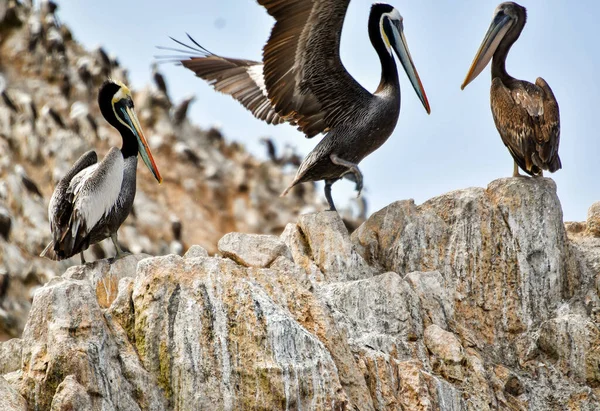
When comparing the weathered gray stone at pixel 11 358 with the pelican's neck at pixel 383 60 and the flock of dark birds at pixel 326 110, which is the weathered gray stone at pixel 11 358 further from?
the pelican's neck at pixel 383 60

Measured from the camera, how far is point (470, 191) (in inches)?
362

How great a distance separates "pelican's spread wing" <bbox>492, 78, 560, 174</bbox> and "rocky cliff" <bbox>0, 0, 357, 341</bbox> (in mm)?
15835

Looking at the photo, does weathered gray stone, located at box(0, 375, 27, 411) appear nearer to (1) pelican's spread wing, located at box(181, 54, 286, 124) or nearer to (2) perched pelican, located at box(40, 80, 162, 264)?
(2) perched pelican, located at box(40, 80, 162, 264)

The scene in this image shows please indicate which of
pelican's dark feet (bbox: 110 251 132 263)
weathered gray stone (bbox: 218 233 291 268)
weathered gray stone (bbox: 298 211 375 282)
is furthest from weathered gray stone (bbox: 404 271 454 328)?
pelican's dark feet (bbox: 110 251 132 263)

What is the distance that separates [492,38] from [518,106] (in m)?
1.10

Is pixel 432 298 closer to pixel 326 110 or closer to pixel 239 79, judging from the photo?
pixel 326 110

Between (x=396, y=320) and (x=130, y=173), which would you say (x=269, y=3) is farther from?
(x=396, y=320)

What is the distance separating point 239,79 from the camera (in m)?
12.1

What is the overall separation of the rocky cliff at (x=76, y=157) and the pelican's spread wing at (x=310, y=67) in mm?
14330

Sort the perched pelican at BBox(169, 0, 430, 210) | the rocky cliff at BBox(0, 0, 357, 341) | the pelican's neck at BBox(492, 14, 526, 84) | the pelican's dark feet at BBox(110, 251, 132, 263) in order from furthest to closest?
1. the rocky cliff at BBox(0, 0, 357, 341)
2. the pelican's neck at BBox(492, 14, 526, 84)
3. the perched pelican at BBox(169, 0, 430, 210)
4. the pelican's dark feet at BBox(110, 251, 132, 263)

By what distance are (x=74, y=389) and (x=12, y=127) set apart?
25859 mm

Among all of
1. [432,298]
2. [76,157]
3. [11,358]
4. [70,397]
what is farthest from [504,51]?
[76,157]

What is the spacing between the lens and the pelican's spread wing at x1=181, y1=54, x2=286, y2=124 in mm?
11804

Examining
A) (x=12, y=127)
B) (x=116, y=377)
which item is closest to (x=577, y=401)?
(x=116, y=377)
